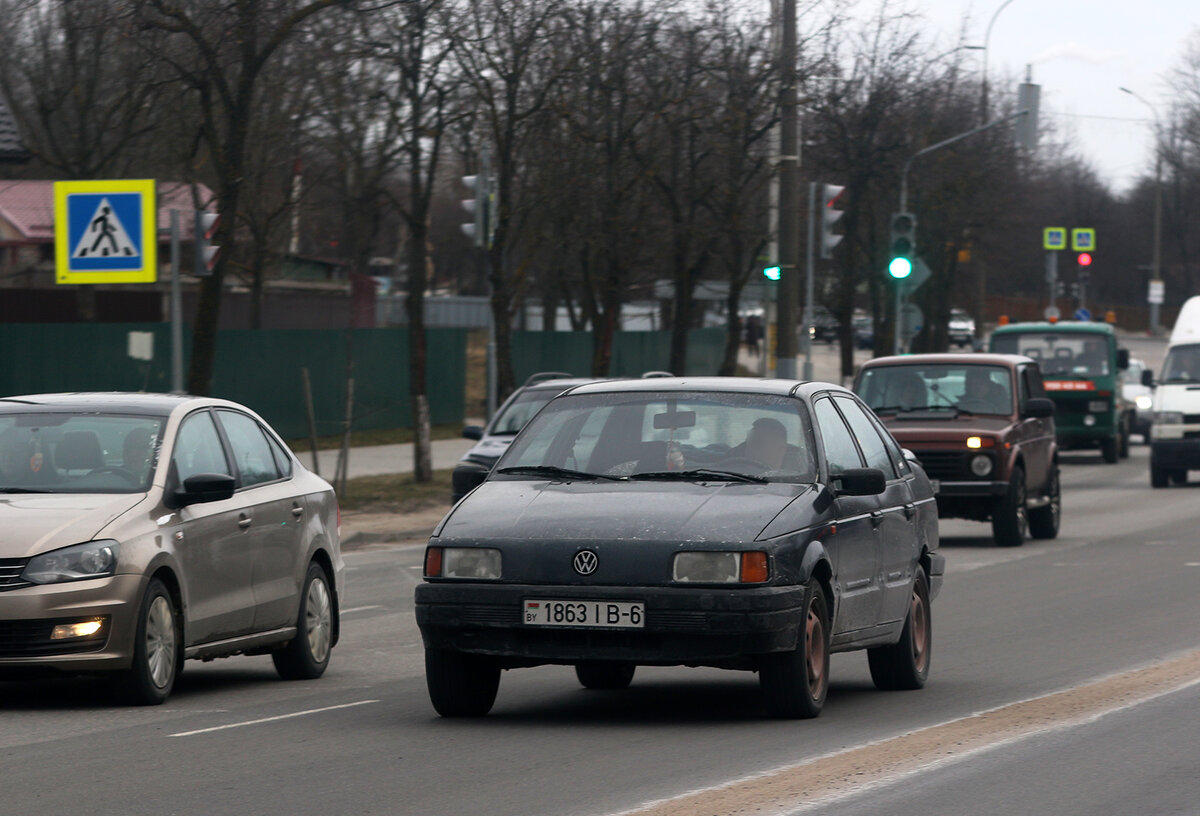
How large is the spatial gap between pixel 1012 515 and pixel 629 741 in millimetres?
12230

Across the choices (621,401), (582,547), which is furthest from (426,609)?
(621,401)

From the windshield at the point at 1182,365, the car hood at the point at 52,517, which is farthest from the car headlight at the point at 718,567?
the windshield at the point at 1182,365

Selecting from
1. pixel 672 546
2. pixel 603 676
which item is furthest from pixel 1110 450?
pixel 672 546

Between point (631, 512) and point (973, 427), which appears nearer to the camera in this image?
point (631, 512)

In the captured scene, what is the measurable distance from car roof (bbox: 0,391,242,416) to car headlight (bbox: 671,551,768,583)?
3226 millimetres

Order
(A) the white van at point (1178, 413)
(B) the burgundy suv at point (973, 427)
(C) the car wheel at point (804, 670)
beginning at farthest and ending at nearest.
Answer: (A) the white van at point (1178, 413) → (B) the burgundy suv at point (973, 427) → (C) the car wheel at point (804, 670)

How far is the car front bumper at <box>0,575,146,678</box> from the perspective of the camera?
8562mm

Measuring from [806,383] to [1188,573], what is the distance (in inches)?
346

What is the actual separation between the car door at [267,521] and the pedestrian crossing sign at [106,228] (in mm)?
7220

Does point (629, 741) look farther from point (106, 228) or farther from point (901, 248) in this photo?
point (901, 248)

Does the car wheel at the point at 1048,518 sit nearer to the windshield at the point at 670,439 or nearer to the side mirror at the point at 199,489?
the windshield at the point at 670,439

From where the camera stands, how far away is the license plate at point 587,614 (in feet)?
25.7

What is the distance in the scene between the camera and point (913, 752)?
762 centimetres

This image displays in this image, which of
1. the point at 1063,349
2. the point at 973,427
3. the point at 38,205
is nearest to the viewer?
the point at 973,427
